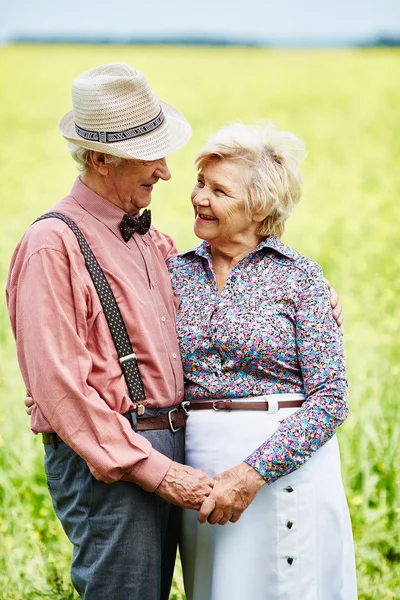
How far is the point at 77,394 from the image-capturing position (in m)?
2.46

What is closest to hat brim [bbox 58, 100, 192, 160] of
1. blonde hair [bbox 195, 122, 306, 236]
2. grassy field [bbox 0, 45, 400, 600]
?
blonde hair [bbox 195, 122, 306, 236]

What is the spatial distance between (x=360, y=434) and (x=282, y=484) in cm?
206

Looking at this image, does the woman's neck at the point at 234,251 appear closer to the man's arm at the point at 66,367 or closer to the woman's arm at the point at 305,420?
the woman's arm at the point at 305,420

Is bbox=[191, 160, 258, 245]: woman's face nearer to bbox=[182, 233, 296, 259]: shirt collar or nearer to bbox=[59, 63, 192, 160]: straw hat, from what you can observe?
bbox=[182, 233, 296, 259]: shirt collar

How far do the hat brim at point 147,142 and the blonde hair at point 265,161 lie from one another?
0.43 feet

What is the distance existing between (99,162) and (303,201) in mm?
7132

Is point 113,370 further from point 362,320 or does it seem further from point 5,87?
point 5,87

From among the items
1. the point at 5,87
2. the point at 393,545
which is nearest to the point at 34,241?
the point at 393,545

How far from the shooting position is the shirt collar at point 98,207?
2.74m

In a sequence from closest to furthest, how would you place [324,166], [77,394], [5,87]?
[77,394] → [324,166] → [5,87]

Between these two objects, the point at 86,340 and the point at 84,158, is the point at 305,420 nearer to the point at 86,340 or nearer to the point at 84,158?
the point at 86,340

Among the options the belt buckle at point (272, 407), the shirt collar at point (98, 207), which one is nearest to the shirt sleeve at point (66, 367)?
the shirt collar at point (98, 207)

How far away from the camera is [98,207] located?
274cm

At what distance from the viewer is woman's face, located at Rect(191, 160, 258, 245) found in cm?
293
